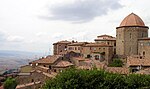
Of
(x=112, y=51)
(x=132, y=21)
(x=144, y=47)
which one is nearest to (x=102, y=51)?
(x=112, y=51)

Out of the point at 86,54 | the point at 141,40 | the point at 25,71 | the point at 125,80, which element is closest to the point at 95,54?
the point at 86,54

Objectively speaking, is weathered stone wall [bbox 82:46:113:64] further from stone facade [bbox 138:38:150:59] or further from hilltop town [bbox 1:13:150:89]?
stone facade [bbox 138:38:150:59]

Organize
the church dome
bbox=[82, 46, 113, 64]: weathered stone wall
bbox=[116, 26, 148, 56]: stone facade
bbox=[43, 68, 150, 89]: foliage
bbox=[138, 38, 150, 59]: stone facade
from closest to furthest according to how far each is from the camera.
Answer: bbox=[43, 68, 150, 89]: foliage → bbox=[138, 38, 150, 59]: stone facade → bbox=[82, 46, 113, 64]: weathered stone wall → bbox=[116, 26, 148, 56]: stone facade → the church dome

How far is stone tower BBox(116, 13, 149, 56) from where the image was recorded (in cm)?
6631

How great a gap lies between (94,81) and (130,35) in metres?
36.2

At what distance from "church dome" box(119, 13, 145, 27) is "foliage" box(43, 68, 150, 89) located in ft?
114

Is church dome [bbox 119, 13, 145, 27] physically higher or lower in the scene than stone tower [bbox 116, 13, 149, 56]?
higher

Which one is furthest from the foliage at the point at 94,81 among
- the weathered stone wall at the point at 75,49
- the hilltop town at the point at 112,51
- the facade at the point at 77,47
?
the weathered stone wall at the point at 75,49

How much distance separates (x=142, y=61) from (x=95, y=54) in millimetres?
14042

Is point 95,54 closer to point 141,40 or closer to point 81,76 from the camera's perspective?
point 141,40

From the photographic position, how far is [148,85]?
33.6 meters

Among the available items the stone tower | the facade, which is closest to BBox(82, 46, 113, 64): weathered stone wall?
the stone tower

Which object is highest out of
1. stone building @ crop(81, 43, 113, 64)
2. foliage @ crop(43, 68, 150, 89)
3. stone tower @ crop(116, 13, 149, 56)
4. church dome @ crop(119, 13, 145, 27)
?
church dome @ crop(119, 13, 145, 27)

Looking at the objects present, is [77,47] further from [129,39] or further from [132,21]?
[132,21]
